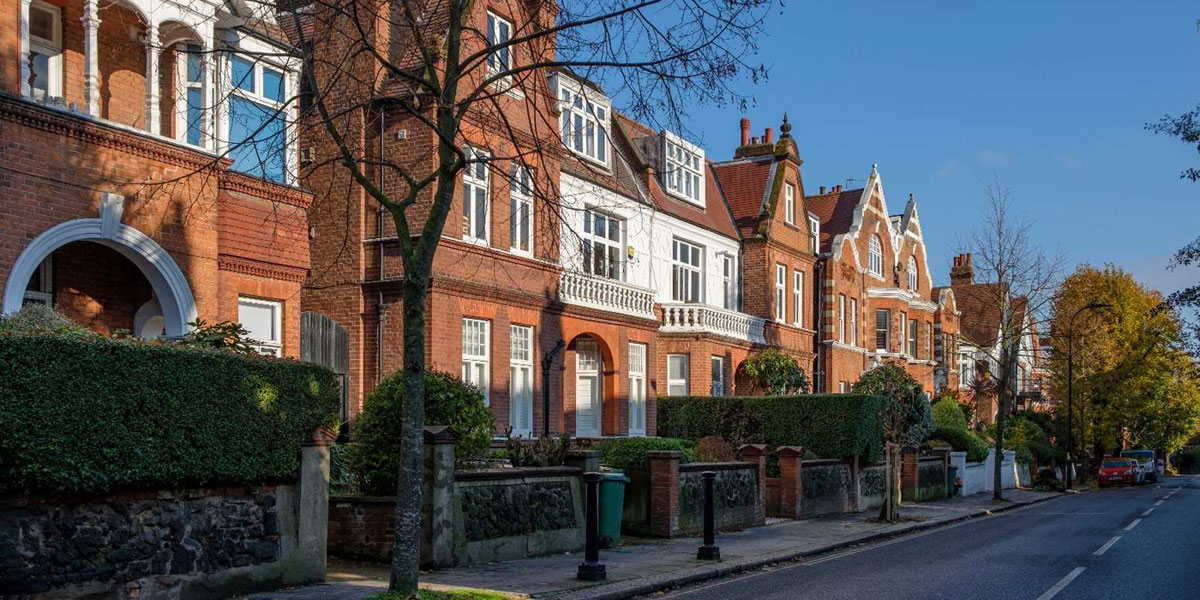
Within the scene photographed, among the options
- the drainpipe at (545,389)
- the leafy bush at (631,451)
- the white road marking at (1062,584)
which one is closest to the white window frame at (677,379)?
the drainpipe at (545,389)

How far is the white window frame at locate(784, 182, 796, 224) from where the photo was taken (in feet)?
128

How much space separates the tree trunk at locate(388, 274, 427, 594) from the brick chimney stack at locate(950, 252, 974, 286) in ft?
216

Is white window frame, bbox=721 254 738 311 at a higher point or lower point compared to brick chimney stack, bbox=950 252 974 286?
lower

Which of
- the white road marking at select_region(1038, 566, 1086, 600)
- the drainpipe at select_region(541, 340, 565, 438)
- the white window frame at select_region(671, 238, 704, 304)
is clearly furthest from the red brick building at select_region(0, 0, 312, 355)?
the white window frame at select_region(671, 238, 704, 304)

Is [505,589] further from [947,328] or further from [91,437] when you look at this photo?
[947,328]

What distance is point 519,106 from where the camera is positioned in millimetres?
23844

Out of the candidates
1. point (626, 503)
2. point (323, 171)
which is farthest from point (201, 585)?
point (323, 171)

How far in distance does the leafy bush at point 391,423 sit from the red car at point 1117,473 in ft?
144

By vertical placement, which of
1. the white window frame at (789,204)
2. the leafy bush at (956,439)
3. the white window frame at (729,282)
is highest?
the white window frame at (789,204)

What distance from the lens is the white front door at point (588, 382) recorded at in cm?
2758

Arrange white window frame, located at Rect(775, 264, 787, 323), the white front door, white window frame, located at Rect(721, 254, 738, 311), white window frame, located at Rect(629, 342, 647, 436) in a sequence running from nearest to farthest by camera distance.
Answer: the white front door → white window frame, located at Rect(629, 342, 647, 436) → white window frame, located at Rect(721, 254, 738, 311) → white window frame, located at Rect(775, 264, 787, 323)

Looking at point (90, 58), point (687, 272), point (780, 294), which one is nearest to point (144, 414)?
point (90, 58)

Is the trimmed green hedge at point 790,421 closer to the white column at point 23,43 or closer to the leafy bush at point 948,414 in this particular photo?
the leafy bush at point 948,414

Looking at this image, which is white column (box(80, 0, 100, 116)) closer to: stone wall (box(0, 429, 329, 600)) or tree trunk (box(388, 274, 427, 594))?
stone wall (box(0, 429, 329, 600))
